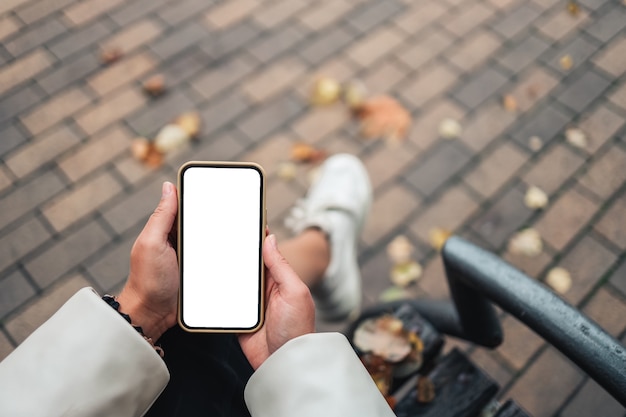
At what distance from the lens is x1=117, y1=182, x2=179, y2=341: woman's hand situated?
1.40 meters

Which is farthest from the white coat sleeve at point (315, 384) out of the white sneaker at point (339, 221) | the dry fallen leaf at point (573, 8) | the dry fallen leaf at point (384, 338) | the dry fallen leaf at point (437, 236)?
the dry fallen leaf at point (573, 8)

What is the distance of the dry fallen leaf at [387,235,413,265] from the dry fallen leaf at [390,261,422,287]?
0.08ft

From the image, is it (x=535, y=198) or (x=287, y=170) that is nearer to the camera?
Answer: (x=535, y=198)

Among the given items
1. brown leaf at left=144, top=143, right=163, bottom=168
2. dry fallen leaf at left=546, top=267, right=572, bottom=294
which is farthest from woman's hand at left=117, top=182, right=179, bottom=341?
dry fallen leaf at left=546, top=267, right=572, bottom=294

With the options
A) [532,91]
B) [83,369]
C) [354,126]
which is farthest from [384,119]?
→ [83,369]

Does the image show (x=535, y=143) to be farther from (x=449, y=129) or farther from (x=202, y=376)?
(x=202, y=376)

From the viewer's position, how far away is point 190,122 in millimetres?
2832

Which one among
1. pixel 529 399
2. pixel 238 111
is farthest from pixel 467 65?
pixel 529 399

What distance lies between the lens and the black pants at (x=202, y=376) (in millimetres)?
1363

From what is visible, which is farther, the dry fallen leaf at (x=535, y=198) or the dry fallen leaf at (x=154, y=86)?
the dry fallen leaf at (x=154, y=86)

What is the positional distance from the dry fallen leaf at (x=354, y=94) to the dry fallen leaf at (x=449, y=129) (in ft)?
1.47

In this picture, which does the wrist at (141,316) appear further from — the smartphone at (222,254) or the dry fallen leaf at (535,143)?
the dry fallen leaf at (535,143)

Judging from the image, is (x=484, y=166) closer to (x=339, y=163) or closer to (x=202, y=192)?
(x=339, y=163)

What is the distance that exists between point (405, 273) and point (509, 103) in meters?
1.15
